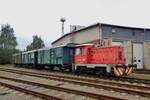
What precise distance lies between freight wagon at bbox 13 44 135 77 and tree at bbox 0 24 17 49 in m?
73.2

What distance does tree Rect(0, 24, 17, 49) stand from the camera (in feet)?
332

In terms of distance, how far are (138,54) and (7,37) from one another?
7802cm

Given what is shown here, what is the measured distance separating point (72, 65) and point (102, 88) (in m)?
11.6

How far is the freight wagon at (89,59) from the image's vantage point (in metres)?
19.6

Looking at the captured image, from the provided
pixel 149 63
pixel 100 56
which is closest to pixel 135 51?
pixel 149 63

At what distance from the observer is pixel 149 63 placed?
31656 millimetres

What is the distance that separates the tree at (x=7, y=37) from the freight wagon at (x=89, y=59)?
240 feet

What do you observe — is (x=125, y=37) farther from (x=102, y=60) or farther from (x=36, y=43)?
(x=36, y=43)

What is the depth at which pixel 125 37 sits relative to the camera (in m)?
41.2

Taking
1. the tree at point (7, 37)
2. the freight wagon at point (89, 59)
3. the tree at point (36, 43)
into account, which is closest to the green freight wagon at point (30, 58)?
the freight wagon at point (89, 59)

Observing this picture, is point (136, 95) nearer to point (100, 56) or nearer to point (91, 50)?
point (100, 56)

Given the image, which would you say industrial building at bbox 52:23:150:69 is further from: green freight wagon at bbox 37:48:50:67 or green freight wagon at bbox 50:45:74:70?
green freight wagon at bbox 50:45:74:70

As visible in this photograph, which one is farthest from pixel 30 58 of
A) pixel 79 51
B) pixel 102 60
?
pixel 102 60

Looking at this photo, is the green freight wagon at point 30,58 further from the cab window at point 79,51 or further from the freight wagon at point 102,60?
the freight wagon at point 102,60
